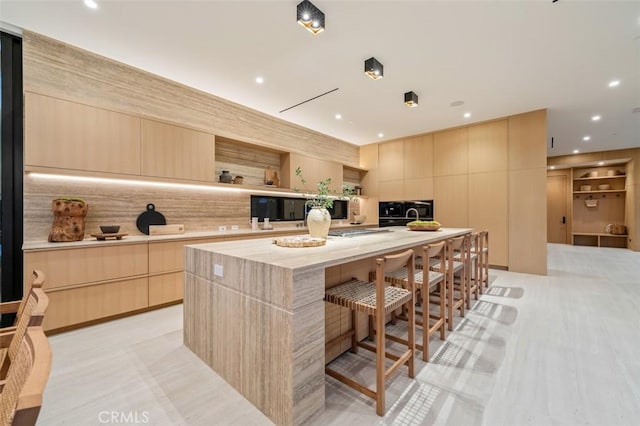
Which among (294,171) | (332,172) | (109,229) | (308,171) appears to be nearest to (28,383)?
(109,229)

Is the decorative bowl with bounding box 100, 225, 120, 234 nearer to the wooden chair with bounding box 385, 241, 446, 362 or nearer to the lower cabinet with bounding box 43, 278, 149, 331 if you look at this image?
the lower cabinet with bounding box 43, 278, 149, 331

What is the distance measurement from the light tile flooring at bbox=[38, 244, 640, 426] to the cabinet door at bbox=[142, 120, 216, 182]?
1732 millimetres

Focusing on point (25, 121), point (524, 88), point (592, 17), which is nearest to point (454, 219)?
point (524, 88)

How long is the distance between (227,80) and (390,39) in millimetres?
2149

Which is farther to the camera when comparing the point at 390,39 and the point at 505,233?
the point at 505,233

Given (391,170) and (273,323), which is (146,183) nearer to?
(273,323)

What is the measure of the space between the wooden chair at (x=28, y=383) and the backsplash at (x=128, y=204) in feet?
9.15

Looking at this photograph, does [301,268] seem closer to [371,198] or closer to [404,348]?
[404,348]

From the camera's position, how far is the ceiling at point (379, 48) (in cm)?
234

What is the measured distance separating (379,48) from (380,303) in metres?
2.69

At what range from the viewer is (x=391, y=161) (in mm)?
6551

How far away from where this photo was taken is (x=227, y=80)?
11.7 feet

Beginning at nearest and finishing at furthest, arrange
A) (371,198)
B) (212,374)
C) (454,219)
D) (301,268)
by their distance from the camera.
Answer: (301,268) → (212,374) → (454,219) → (371,198)

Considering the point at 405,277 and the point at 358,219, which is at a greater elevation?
the point at 358,219
